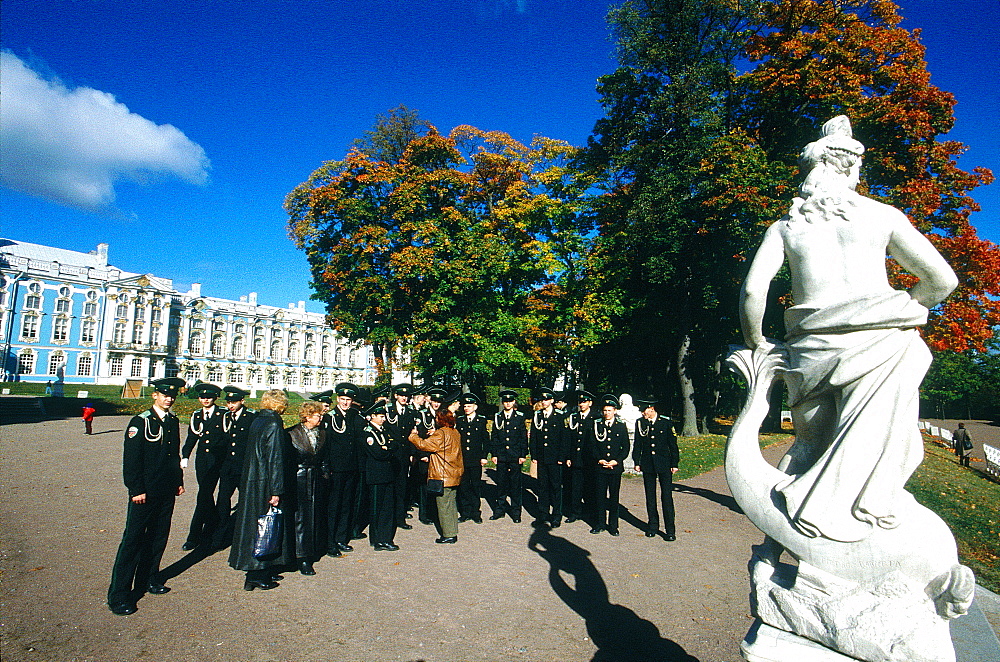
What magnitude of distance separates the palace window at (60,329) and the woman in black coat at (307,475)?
6591 cm

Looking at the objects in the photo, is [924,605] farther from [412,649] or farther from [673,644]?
[412,649]

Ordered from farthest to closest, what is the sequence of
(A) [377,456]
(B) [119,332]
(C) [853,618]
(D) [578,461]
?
(B) [119,332] < (D) [578,461] < (A) [377,456] < (C) [853,618]

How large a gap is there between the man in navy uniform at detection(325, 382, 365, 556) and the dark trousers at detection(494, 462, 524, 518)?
270cm

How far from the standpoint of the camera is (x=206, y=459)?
7.18m

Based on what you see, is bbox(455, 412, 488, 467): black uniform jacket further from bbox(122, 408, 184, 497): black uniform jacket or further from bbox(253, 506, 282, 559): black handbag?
bbox(122, 408, 184, 497): black uniform jacket

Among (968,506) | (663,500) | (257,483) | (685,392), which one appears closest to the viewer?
(257,483)

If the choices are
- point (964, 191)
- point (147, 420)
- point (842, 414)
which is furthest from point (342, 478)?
point (964, 191)

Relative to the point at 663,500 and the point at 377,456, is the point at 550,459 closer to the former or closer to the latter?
the point at 663,500

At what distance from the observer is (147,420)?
5242 mm

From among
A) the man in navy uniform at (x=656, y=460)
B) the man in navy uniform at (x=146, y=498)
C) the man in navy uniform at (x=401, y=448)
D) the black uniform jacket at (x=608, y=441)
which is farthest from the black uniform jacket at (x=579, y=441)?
the man in navy uniform at (x=146, y=498)

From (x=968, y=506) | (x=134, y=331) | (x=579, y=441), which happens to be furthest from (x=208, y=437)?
(x=134, y=331)

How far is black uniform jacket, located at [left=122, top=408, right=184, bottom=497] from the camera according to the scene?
504cm

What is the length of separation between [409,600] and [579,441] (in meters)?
4.16

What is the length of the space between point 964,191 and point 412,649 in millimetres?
19495
